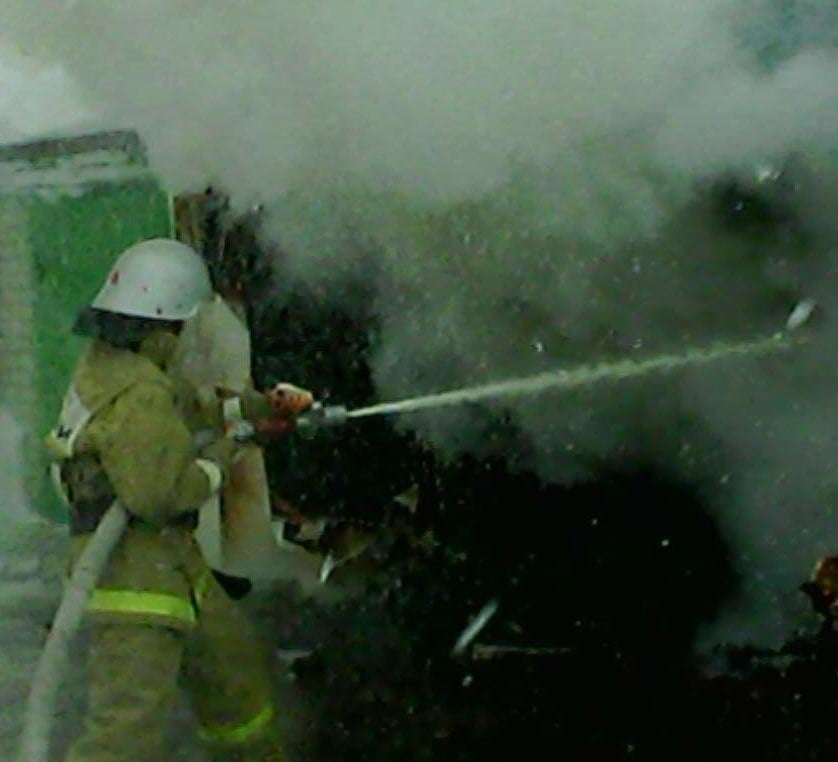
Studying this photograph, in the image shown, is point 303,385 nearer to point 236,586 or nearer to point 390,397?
point 390,397

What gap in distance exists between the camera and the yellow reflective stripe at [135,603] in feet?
12.5

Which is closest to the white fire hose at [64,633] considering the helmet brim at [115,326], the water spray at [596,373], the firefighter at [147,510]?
the firefighter at [147,510]

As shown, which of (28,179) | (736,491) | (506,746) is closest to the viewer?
(506,746)

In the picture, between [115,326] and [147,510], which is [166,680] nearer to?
[147,510]

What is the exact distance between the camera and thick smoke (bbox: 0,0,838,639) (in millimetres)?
4410

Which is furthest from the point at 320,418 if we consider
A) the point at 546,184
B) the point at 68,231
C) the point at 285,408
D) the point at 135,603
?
the point at 68,231

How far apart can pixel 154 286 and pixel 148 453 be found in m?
0.51

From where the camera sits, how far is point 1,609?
210 inches

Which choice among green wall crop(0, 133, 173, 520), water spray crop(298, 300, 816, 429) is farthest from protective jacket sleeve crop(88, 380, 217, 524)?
green wall crop(0, 133, 173, 520)

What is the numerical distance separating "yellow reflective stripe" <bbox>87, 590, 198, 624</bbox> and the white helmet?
0.78 metres

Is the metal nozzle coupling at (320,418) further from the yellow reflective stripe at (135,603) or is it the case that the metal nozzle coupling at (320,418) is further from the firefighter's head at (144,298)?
the yellow reflective stripe at (135,603)

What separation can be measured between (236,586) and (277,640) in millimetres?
1026

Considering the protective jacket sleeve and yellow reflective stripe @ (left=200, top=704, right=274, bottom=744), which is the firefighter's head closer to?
the protective jacket sleeve

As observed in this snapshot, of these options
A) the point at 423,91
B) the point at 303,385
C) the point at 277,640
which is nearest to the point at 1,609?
the point at 277,640
